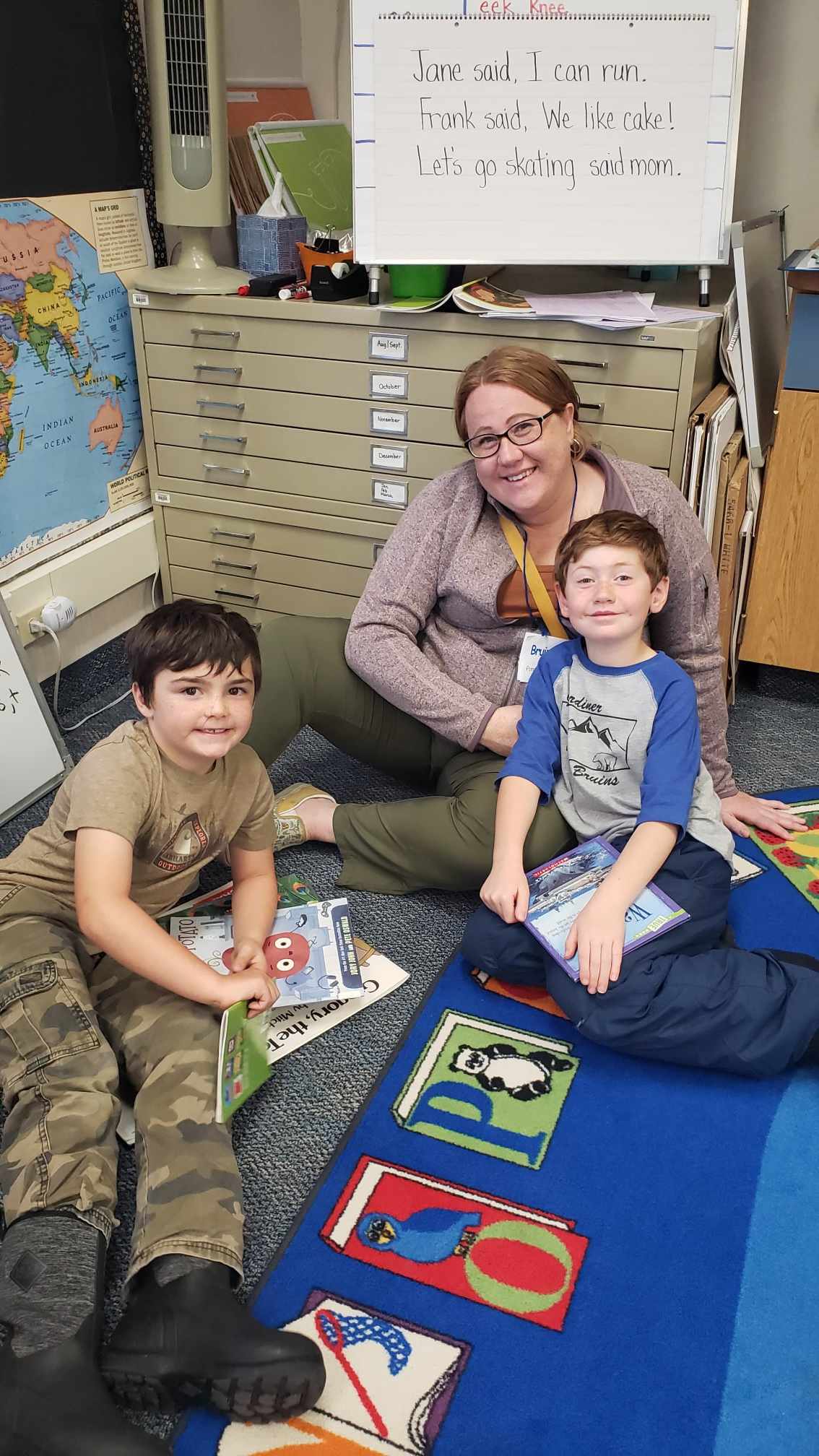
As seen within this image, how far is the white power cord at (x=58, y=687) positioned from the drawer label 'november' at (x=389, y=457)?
2.23 ft

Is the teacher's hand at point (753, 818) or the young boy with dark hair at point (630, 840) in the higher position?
the young boy with dark hair at point (630, 840)

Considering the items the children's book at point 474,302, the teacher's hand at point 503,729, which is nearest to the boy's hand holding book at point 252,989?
the teacher's hand at point 503,729

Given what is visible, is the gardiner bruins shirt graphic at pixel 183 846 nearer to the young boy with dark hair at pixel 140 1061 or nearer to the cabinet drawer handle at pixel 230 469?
the young boy with dark hair at pixel 140 1061

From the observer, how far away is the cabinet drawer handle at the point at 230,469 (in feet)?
7.73

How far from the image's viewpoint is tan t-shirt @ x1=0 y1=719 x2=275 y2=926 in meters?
1.30

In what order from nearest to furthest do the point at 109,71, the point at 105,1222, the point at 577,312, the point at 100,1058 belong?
the point at 105,1222
the point at 100,1058
the point at 577,312
the point at 109,71

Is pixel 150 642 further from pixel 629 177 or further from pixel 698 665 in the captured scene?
pixel 629 177

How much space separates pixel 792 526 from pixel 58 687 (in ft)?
4.93

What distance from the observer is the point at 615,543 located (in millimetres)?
1429

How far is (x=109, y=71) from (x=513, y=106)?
2.67 ft

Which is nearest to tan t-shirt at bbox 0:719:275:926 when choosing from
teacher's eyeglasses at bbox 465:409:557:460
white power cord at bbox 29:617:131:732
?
teacher's eyeglasses at bbox 465:409:557:460

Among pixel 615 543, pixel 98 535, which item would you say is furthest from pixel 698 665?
pixel 98 535

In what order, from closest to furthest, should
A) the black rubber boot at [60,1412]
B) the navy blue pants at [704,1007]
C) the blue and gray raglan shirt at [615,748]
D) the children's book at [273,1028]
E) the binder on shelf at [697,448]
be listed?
the black rubber boot at [60,1412], the children's book at [273,1028], the navy blue pants at [704,1007], the blue and gray raglan shirt at [615,748], the binder on shelf at [697,448]

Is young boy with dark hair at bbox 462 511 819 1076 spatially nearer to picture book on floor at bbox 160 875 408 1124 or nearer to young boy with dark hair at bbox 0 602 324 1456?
picture book on floor at bbox 160 875 408 1124
